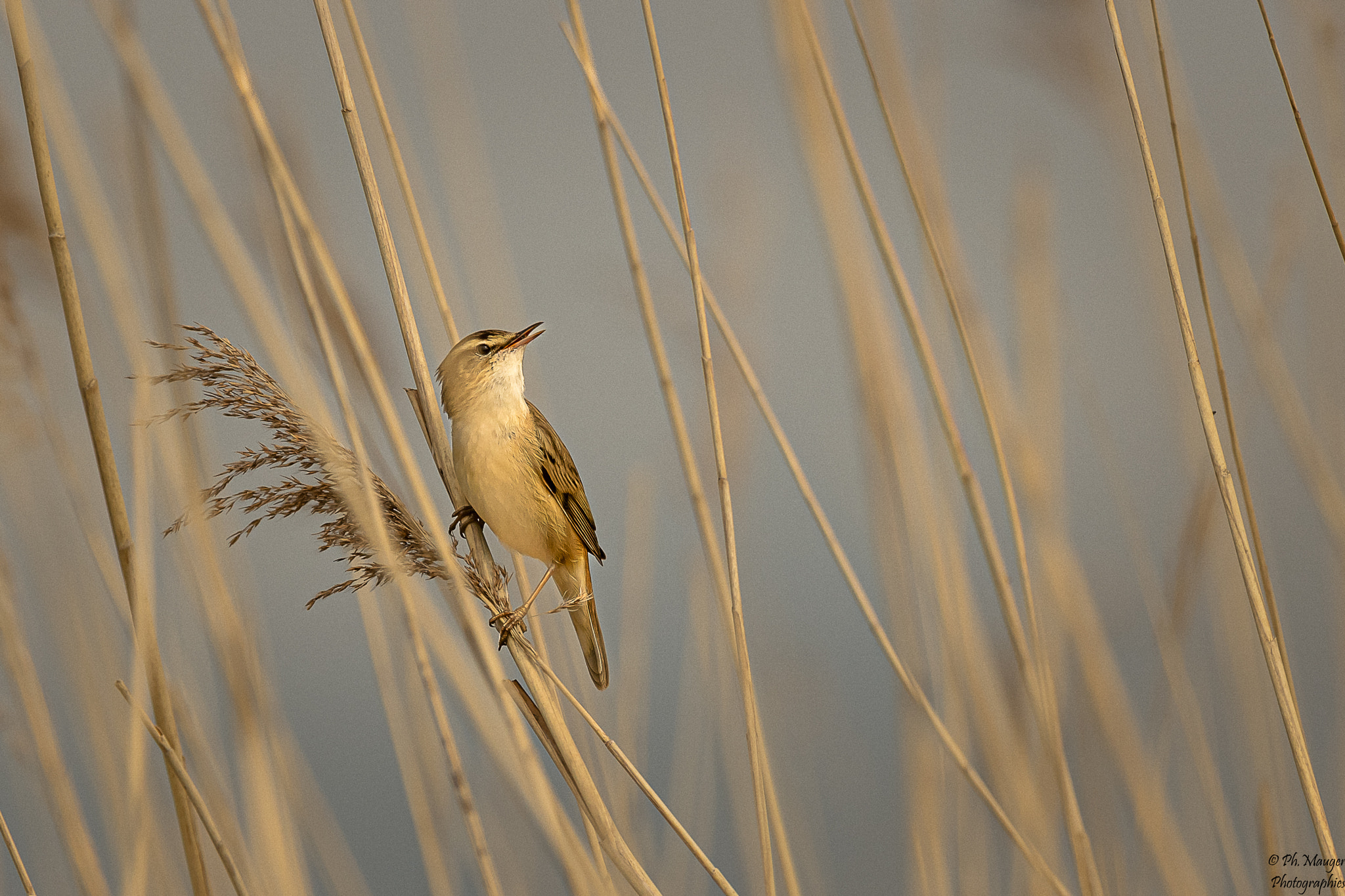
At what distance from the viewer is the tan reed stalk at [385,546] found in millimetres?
1296

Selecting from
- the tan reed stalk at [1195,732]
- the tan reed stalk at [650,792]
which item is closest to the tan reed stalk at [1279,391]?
the tan reed stalk at [1195,732]

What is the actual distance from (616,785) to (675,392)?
3.74 feet

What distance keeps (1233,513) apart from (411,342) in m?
1.28

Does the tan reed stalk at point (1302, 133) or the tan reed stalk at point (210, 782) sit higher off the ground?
the tan reed stalk at point (1302, 133)

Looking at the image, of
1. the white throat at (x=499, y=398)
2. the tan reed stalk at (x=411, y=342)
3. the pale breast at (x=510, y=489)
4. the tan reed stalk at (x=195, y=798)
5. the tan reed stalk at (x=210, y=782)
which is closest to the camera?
the tan reed stalk at (x=195, y=798)

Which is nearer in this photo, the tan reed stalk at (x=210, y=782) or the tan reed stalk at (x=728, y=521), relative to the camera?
the tan reed stalk at (x=728, y=521)

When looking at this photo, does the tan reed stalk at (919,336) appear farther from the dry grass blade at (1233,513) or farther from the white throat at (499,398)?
the white throat at (499,398)

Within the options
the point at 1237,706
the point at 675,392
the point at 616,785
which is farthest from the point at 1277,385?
the point at 616,785

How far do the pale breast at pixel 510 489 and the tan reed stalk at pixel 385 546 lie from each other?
42 centimetres

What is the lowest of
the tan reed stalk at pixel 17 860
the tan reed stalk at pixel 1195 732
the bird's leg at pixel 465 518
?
the tan reed stalk at pixel 1195 732

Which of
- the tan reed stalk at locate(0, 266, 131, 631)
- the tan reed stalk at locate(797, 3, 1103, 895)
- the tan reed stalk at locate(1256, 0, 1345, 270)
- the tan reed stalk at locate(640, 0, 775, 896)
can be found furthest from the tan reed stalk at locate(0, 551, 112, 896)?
the tan reed stalk at locate(1256, 0, 1345, 270)

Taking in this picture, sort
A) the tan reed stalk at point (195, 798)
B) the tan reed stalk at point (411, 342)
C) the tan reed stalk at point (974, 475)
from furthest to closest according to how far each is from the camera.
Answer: the tan reed stalk at point (974, 475) < the tan reed stalk at point (411, 342) < the tan reed stalk at point (195, 798)

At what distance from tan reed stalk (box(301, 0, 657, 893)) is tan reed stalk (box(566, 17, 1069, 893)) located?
38cm

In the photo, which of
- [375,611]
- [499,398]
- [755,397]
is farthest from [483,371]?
[755,397]
